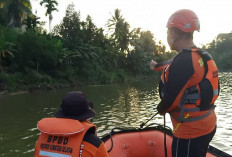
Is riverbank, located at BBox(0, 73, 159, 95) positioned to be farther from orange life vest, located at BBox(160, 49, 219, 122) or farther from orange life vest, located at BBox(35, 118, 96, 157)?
orange life vest, located at BBox(160, 49, 219, 122)

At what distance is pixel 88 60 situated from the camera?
114 feet

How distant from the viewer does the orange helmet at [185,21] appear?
2168 mm

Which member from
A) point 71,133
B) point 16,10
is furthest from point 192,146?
point 16,10

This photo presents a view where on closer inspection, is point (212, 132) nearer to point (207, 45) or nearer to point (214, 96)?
point (214, 96)

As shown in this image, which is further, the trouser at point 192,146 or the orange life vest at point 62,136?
the trouser at point 192,146

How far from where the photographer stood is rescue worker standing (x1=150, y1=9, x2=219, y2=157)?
2047 millimetres

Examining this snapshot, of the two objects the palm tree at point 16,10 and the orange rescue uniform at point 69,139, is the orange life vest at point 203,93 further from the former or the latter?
the palm tree at point 16,10

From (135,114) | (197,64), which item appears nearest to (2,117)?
(135,114)

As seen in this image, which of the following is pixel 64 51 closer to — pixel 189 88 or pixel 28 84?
pixel 28 84

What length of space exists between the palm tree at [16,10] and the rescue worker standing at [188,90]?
30.0m

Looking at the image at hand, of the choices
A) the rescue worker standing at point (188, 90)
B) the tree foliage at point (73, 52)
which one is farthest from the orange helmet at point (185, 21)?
the tree foliage at point (73, 52)

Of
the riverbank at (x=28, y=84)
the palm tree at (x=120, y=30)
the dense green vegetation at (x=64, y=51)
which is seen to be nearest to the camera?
the riverbank at (x=28, y=84)

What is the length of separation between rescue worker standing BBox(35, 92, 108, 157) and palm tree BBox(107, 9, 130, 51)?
42271mm

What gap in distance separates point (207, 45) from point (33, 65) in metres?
85.2
